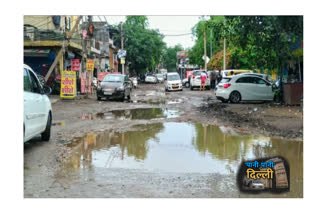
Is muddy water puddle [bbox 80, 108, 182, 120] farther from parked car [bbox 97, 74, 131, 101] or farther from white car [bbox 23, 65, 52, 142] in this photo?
parked car [bbox 97, 74, 131, 101]

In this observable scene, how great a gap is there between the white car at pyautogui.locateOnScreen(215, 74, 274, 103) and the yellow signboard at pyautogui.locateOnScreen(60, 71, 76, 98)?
7.73 meters

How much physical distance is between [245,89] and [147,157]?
41.7ft

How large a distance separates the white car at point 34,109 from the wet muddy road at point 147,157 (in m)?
0.40

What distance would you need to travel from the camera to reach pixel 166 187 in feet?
18.1

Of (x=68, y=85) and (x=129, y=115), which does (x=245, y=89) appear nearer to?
(x=129, y=115)

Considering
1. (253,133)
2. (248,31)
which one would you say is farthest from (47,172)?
(248,31)

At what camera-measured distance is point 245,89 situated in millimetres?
19422

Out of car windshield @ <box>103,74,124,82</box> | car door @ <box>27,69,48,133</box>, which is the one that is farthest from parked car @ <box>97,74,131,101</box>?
car door @ <box>27,69,48,133</box>

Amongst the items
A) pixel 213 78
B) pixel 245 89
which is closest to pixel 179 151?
pixel 245 89

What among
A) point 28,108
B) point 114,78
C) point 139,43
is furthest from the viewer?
Answer: point 139,43

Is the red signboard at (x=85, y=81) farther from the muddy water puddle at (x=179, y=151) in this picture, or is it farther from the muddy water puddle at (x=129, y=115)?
the muddy water puddle at (x=179, y=151)

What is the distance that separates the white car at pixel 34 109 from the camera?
7.07m

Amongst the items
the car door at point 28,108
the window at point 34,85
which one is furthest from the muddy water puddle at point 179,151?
the window at point 34,85

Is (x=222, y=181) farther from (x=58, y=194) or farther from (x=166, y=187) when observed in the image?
(x=58, y=194)
